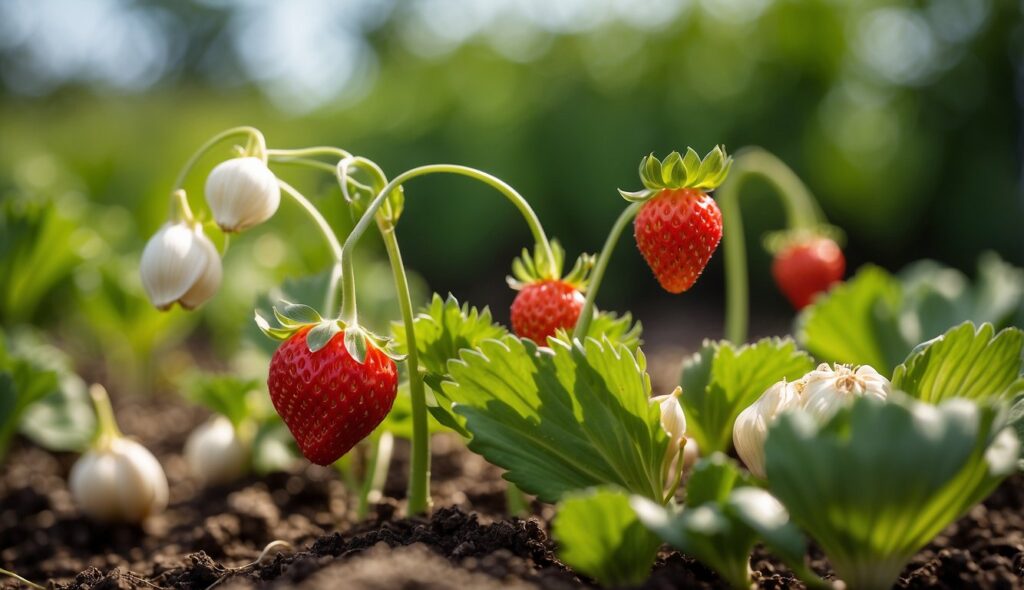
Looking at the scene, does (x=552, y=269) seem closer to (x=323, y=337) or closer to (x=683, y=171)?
(x=683, y=171)

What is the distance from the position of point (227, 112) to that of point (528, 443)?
19.5 ft

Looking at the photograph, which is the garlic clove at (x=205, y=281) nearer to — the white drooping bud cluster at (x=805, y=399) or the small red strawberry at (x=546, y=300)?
the small red strawberry at (x=546, y=300)

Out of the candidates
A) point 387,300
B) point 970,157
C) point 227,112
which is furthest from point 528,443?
point 227,112

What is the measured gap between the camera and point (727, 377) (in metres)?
1.46

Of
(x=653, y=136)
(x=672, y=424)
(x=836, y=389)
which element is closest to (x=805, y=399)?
(x=836, y=389)

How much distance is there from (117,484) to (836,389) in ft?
4.47

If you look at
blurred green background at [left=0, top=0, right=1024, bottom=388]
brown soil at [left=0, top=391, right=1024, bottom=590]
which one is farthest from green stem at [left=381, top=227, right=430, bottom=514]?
blurred green background at [left=0, top=0, right=1024, bottom=388]

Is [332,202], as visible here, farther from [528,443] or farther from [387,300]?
[528,443]

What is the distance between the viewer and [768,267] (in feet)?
16.9

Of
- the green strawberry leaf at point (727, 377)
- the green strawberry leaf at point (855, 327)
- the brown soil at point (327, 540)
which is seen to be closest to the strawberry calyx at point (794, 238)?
the green strawberry leaf at point (855, 327)

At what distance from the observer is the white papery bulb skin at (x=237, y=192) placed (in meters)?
1.33

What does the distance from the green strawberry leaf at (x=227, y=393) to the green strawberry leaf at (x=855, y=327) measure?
3.57 ft

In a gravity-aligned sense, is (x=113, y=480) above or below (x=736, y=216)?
below

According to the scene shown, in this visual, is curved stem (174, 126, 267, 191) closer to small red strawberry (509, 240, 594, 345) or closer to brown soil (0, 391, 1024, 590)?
small red strawberry (509, 240, 594, 345)
